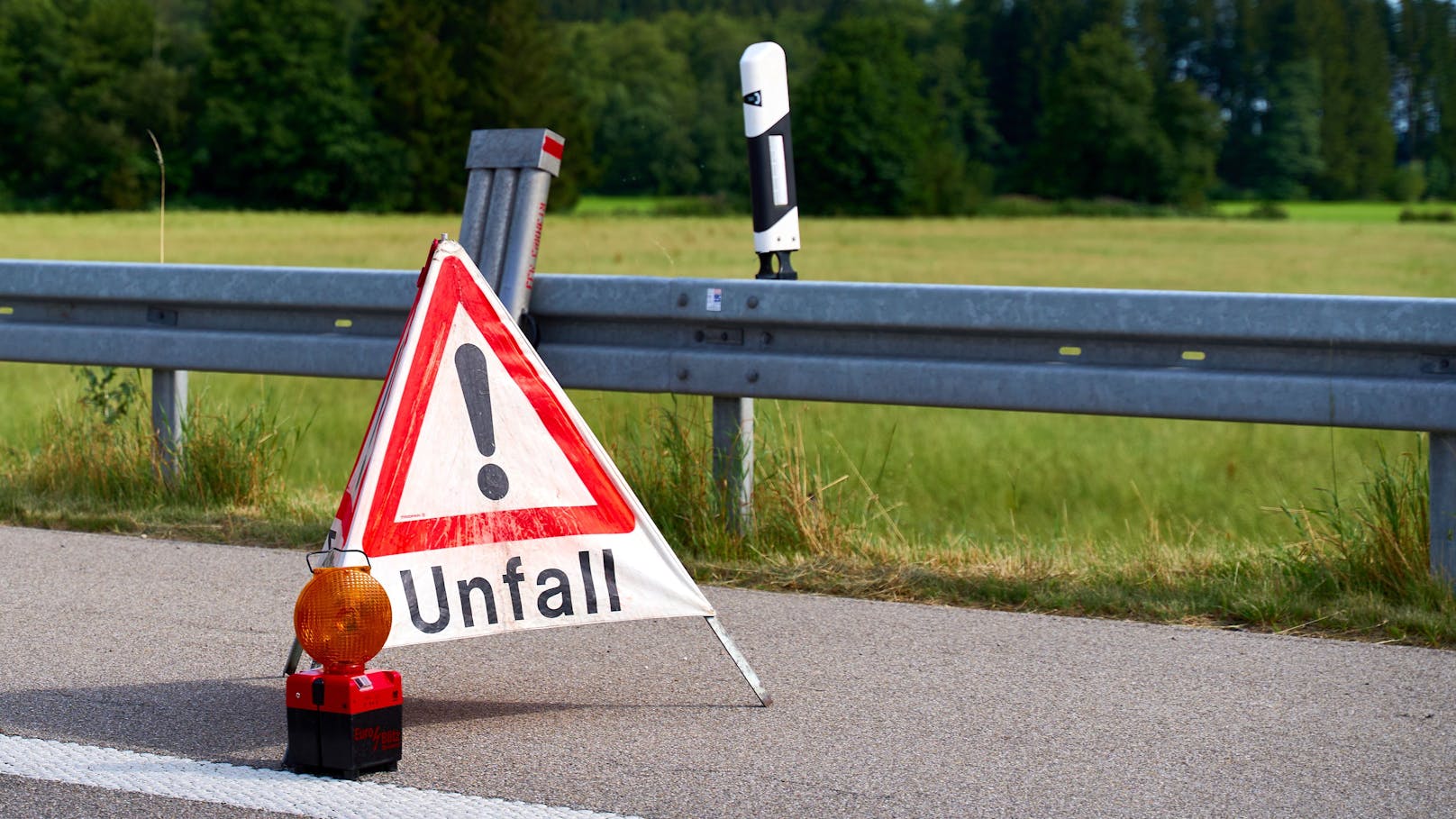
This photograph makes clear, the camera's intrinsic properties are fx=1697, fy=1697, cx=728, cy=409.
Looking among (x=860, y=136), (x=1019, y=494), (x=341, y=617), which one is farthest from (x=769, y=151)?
(x=860, y=136)

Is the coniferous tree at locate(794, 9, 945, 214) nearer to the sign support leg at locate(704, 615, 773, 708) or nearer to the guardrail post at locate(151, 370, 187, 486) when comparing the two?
the guardrail post at locate(151, 370, 187, 486)

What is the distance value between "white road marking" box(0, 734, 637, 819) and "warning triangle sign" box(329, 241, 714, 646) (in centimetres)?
46

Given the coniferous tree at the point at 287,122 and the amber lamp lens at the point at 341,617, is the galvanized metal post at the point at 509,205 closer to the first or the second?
the amber lamp lens at the point at 341,617

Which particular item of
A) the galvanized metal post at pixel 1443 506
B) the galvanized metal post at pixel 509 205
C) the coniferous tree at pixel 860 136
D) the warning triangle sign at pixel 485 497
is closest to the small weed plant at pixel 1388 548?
the galvanized metal post at pixel 1443 506

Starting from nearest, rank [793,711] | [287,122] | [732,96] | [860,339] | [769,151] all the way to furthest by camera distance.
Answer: [793,711] → [860,339] → [769,151] → [287,122] → [732,96]

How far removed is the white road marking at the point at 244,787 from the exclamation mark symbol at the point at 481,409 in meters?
0.79

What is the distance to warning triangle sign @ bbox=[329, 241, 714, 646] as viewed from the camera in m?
3.71

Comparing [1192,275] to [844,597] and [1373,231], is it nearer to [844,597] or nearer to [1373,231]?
[1373,231]

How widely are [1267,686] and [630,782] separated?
166 centimetres

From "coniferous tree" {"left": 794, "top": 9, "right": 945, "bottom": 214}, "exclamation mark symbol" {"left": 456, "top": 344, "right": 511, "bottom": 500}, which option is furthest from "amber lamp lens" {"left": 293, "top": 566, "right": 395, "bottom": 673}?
"coniferous tree" {"left": 794, "top": 9, "right": 945, "bottom": 214}

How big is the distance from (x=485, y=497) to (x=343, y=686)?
660 mm

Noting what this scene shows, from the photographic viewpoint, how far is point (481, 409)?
3.87 metres

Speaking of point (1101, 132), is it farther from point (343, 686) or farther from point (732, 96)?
point (343, 686)

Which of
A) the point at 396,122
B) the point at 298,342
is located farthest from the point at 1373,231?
the point at 298,342
